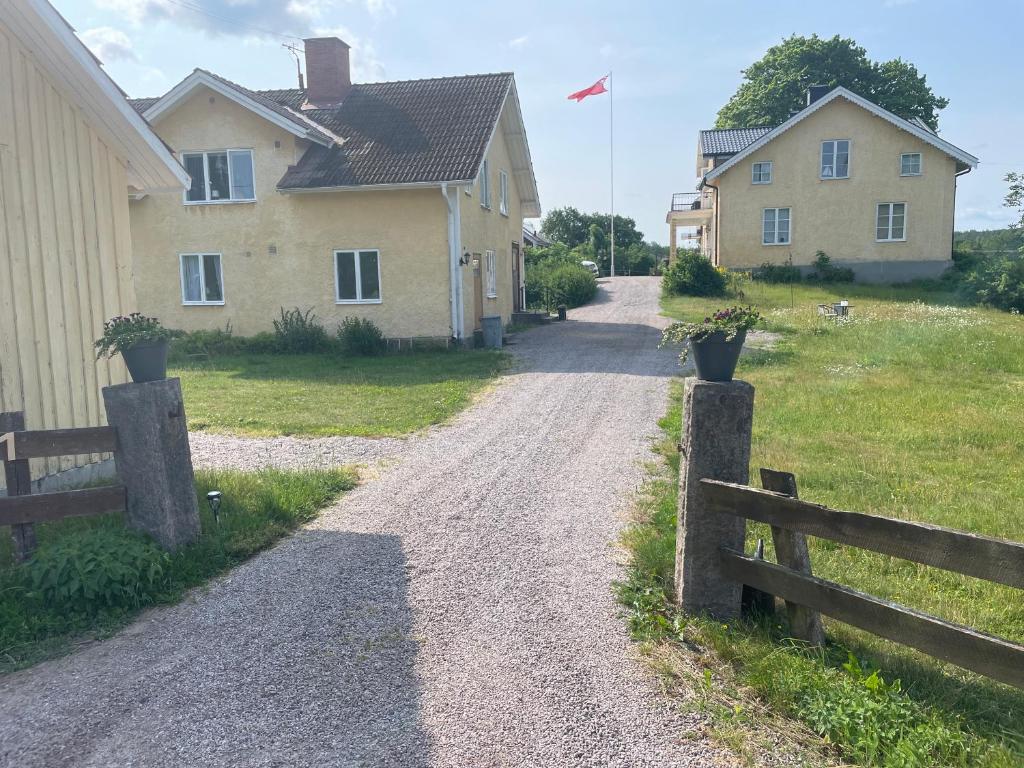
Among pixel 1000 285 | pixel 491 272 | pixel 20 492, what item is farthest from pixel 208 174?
pixel 1000 285

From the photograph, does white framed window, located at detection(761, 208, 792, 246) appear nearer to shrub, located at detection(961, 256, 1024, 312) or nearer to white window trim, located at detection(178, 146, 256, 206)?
shrub, located at detection(961, 256, 1024, 312)

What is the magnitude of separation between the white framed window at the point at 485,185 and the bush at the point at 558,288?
870cm

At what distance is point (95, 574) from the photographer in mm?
5117

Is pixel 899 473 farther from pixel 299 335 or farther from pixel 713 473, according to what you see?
pixel 299 335

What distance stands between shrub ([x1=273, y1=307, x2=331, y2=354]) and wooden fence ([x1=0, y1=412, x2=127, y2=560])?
13.7m

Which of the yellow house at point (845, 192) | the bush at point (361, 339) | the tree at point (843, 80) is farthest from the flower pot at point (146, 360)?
A: the tree at point (843, 80)

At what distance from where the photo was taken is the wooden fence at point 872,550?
3.46 meters

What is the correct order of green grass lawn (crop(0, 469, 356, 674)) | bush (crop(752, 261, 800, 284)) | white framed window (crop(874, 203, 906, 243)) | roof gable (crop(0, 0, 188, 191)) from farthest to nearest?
bush (crop(752, 261, 800, 284)) < white framed window (crop(874, 203, 906, 243)) < roof gable (crop(0, 0, 188, 191)) < green grass lawn (crop(0, 469, 356, 674))

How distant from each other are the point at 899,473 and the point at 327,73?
66.5 ft

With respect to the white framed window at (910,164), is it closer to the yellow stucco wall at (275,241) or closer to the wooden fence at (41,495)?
the yellow stucco wall at (275,241)

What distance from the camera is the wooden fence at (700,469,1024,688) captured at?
136 inches

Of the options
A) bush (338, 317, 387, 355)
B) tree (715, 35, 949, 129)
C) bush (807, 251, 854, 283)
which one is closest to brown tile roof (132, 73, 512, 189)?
bush (338, 317, 387, 355)

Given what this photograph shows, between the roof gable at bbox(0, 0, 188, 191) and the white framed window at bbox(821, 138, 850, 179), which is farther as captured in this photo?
the white framed window at bbox(821, 138, 850, 179)

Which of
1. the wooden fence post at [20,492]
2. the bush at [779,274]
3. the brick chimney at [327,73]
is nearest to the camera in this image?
the wooden fence post at [20,492]
